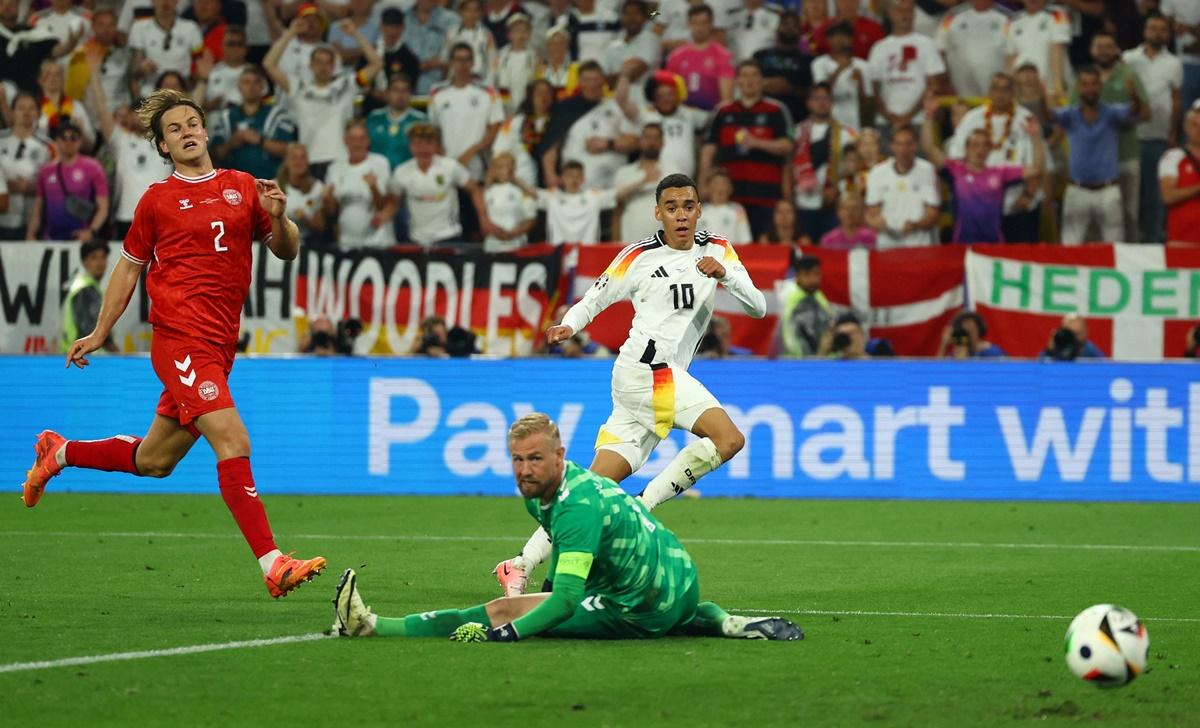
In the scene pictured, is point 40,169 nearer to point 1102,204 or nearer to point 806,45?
point 806,45

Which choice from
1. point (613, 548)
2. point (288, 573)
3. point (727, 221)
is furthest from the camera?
point (727, 221)

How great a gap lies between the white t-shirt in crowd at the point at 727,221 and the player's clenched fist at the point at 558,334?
31.2 ft

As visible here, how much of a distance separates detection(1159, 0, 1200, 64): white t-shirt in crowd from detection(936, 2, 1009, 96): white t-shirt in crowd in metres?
1.88

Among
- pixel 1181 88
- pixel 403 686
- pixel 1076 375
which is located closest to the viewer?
pixel 403 686

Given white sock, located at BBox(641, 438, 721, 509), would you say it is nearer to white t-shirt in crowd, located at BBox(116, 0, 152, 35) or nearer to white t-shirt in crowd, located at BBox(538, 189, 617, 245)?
white t-shirt in crowd, located at BBox(538, 189, 617, 245)

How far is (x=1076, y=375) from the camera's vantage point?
55.3 feet

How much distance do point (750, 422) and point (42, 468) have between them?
28.7ft

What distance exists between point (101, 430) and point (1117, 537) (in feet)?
31.2

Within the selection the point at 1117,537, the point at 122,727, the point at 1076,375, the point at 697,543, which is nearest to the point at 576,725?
the point at 122,727

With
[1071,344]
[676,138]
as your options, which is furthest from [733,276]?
[676,138]

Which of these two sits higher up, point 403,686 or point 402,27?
point 402,27

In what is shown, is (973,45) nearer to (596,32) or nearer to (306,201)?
(596,32)

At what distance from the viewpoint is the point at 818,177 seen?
19609 millimetres

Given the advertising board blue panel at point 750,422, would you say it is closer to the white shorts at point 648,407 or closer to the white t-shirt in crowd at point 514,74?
the white t-shirt in crowd at point 514,74
